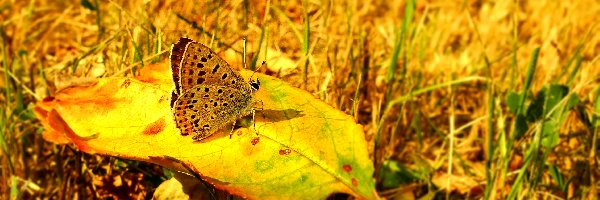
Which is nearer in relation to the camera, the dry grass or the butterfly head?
the butterfly head

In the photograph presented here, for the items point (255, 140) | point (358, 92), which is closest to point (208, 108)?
point (255, 140)

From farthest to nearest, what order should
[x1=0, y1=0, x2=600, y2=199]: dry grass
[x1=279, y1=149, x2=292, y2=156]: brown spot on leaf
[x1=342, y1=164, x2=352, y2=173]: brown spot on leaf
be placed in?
[x1=0, y1=0, x2=600, y2=199]: dry grass → [x1=279, y1=149, x2=292, y2=156]: brown spot on leaf → [x1=342, y1=164, x2=352, y2=173]: brown spot on leaf

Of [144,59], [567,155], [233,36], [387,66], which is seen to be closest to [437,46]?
[387,66]

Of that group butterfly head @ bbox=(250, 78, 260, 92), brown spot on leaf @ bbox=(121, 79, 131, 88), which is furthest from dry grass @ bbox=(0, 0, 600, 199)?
butterfly head @ bbox=(250, 78, 260, 92)

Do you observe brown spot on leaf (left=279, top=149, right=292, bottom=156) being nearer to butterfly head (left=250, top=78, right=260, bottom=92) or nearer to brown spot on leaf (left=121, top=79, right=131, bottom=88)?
butterfly head (left=250, top=78, right=260, bottom=92)

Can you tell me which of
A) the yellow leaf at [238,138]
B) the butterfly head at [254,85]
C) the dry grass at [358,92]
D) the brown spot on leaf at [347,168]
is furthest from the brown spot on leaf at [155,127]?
the brown spot on leaf at [347,168]

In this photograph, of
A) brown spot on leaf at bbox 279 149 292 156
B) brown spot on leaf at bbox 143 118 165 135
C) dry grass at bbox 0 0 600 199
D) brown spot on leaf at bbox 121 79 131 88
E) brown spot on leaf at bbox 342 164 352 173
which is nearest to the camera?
brown spot on leaf at bbox 342 164 352 173

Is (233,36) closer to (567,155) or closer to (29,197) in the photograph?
(29,197)

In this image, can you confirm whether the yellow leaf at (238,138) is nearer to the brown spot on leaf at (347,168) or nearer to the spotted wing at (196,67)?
the brown spot on leaf at (347,168)

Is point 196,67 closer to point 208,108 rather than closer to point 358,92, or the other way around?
point 208,108
